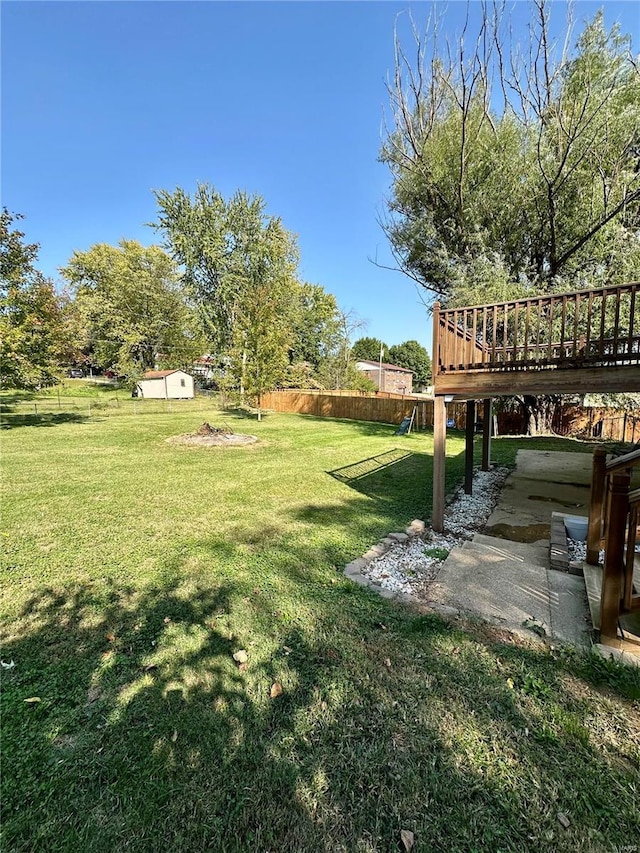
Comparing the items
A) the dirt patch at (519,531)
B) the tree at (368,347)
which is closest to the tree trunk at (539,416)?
the dirt patch at (519,531)

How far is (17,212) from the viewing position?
11055 mm

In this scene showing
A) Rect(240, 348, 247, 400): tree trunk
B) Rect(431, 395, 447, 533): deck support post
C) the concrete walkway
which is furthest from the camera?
Rect(240, 348, 247, 400): tree trunk

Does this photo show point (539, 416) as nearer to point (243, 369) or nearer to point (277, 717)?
point (243, 369)

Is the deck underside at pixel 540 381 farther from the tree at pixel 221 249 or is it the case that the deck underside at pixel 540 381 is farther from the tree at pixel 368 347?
the tree at pixel 368 347

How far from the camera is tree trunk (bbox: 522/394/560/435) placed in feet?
42.4

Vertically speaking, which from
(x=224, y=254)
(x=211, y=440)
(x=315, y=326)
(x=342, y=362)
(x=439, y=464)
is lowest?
(x=211, y=440)

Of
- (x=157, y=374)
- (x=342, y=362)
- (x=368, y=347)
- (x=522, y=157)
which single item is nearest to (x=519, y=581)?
(x=522, y=157)

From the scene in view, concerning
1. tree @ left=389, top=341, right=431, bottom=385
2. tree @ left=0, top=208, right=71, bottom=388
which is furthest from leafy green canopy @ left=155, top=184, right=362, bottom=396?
tree @ left=389, top=341, right=431, bottom=385

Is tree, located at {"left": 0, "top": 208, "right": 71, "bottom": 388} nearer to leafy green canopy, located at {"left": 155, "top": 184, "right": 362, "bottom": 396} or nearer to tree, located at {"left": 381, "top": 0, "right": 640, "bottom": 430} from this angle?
leafy green canopy, located at {"left": 155, "top": 184, "right": 362, "bottom": 396}

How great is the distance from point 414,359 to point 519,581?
52.7 meters

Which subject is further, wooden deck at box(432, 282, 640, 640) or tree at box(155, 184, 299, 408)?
tree at box(155, 184, 299, 408)

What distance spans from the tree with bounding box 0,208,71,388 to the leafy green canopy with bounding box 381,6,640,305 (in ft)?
35.5

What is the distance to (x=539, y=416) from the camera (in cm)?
1311

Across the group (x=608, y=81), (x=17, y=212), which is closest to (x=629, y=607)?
(x=608, y=81)
